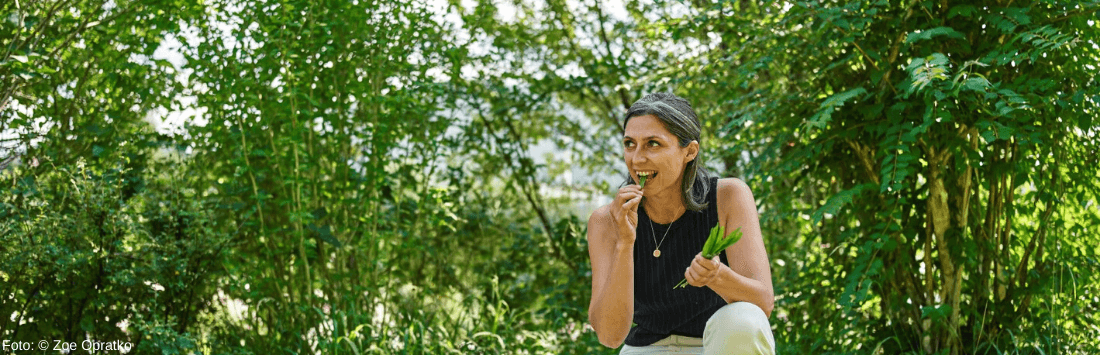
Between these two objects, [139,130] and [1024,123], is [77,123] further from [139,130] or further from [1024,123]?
[1024,123]

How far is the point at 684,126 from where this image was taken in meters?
2.39

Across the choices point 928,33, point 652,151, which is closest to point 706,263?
point 652,151

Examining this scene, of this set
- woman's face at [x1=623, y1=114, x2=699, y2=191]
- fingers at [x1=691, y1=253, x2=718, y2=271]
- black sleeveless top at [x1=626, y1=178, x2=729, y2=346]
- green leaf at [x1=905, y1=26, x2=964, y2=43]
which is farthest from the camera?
green leaf at [x1=905, y1=26, x2=964, y2=43]

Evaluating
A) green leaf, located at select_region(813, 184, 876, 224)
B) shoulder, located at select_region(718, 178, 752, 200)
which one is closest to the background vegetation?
green leaf, located at select_region(813, 184, 876, 224)

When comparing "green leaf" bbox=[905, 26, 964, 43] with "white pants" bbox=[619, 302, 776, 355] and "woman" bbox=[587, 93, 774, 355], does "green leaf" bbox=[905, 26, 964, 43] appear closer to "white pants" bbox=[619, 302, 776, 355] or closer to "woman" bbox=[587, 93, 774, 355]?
"woman" bbox=[587, 93, 774, 355]

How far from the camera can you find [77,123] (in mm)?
4277

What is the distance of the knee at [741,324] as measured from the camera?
6.86 feet

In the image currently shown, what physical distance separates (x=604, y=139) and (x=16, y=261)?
3.57m

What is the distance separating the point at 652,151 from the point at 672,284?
0.39 metres

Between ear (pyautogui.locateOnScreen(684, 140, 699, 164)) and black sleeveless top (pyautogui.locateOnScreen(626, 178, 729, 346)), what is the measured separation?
0.40ft

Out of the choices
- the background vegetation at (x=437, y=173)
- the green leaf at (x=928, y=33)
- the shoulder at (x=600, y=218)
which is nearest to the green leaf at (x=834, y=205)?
the background vegetation at (x=437, y=173)

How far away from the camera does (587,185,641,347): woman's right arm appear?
2244 mm

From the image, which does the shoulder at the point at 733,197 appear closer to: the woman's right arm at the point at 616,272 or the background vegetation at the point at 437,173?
the woman's right arm at the point at 616,272

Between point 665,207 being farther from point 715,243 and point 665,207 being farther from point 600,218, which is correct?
point 715,243
